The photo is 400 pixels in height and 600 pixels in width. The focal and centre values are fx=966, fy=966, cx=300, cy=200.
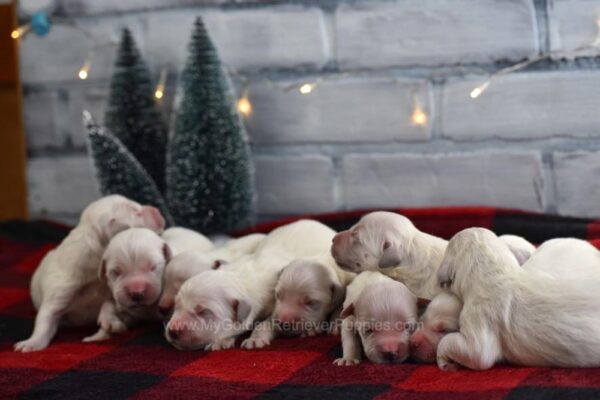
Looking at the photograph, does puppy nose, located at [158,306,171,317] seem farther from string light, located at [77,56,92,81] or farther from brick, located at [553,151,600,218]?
string light, located at [77,56,92,81]

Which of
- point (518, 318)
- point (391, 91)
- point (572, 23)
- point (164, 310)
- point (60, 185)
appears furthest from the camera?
point (60, 185)

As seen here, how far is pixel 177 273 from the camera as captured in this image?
241cm

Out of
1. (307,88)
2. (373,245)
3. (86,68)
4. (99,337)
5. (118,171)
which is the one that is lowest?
(99,337)

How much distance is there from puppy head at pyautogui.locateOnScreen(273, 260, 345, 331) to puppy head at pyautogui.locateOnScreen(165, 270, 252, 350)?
0.09 metres

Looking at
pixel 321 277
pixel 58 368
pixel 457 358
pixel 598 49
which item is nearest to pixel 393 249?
pixel 321 277

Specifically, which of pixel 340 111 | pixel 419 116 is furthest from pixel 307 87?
pixel 419 116

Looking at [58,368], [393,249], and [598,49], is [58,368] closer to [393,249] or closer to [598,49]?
[393,249]

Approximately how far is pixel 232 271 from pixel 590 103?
1.15 m

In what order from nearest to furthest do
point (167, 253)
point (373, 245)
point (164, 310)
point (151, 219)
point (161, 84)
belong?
point (373, 245)
point (164, 310)
point (167, 253)
point (151, 219)
point (161, 84)

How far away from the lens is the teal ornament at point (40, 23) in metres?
3.42

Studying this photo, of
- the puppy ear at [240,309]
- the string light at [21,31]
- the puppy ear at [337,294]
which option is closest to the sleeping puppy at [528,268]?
the puppy ear at [337,294]

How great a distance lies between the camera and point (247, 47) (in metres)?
3.19

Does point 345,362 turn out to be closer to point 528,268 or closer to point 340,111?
point 528,268

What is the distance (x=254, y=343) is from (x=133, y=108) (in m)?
1.20
